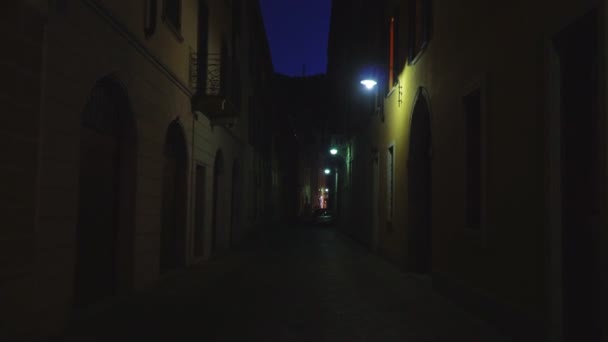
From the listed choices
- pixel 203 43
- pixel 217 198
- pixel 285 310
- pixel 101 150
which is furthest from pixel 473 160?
pixel 217 198

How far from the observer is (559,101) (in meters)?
5.79

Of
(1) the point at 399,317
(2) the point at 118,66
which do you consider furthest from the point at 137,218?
(1) the point at 399,317

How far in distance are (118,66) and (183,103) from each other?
437 centimetres

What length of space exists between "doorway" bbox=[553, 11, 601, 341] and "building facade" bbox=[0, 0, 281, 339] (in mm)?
5284

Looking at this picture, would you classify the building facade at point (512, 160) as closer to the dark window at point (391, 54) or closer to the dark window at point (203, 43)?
the dark window at point (391, 54)

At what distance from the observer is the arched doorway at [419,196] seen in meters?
12.9

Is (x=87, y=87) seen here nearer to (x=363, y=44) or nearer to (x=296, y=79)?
(x=363, y=44)

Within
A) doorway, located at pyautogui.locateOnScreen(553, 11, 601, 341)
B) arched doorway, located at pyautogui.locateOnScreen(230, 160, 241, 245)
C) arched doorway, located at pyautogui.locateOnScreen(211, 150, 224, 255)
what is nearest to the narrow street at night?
doorway, located at pyautogui.locateOnScreen(553, 11, 601, 341)

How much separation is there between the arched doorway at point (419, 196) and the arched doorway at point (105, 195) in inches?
244

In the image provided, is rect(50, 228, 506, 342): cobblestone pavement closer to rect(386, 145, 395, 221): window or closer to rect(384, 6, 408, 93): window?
rect(386, 145, 395, 221): window

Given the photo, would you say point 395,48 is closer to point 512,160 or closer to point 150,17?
point 150,17

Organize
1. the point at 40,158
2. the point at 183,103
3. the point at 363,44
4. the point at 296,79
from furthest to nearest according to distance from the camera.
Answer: the point at 296,79
the point at 363,44
the point at 183,103
the point at 40,158

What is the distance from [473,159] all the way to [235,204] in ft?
48.2

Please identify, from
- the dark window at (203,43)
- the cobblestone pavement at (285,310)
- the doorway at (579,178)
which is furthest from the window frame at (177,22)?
the doorway at (579,178)
